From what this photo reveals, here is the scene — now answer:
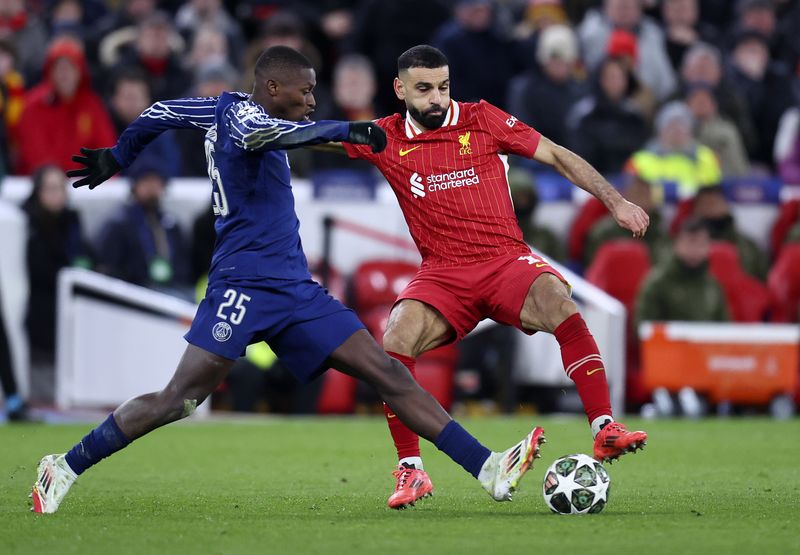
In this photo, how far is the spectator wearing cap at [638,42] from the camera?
59.3 ft

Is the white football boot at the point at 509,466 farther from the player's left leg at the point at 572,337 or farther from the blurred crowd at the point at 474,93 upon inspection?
the blurred crowd at the point at 474,93

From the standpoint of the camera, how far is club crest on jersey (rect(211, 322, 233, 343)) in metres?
7.10

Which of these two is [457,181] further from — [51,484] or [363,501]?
[51,484]

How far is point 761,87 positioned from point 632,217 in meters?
11.4

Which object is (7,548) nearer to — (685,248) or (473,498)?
(473,498)

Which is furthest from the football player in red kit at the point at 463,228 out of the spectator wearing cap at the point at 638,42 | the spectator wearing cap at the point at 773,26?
the spectator wearing cap at the point at 773,26

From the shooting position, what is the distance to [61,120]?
15242 millimetres

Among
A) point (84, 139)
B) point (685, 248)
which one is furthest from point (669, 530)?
point (84, 139)

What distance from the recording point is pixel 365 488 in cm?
855

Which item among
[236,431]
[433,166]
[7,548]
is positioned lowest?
[236,431]

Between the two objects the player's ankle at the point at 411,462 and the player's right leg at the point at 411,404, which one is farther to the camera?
the player's ankle at the point at 411,462

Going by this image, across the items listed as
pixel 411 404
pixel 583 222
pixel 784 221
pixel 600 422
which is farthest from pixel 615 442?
pixel 784 221

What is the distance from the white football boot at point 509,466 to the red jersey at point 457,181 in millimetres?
1449

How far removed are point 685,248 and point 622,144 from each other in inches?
91.5
